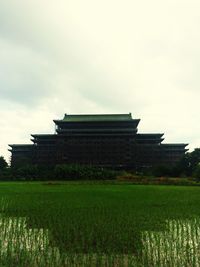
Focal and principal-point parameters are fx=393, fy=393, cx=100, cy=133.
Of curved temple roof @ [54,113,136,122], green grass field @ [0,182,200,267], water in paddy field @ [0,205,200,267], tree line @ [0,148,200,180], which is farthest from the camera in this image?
curved temple roof @ [54,113,136,122]

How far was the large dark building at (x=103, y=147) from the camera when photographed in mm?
55219

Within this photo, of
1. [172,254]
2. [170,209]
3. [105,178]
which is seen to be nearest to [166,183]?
[105,178]

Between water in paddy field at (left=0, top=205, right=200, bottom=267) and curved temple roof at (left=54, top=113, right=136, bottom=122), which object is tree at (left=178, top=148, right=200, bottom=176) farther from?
water in paddy field at (left=0, top=205, right=200, bottom=267)

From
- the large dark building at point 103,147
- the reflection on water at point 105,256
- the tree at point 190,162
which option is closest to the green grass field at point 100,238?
the reflection on water at point 105,256

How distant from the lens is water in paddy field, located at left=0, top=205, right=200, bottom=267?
21.2ft

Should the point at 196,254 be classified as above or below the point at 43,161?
below

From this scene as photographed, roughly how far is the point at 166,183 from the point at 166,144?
22955 millimetres

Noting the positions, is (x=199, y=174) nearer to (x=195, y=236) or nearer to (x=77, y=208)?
Result: (x=77, y=208)

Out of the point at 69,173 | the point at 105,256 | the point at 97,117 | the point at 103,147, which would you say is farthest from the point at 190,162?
the point at 105,256

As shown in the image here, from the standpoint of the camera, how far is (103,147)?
55594mm

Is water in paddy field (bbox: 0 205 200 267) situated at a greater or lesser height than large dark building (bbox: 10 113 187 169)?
lesser

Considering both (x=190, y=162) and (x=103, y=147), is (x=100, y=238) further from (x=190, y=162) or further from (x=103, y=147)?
(x=103, y=147)

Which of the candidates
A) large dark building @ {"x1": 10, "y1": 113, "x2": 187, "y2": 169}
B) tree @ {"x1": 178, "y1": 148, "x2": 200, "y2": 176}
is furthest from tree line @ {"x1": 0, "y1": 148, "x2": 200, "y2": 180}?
large dark building @ {"x1": 10, "y1": 113, "x2": 187, "y2": 169}

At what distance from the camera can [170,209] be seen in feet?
47.6
